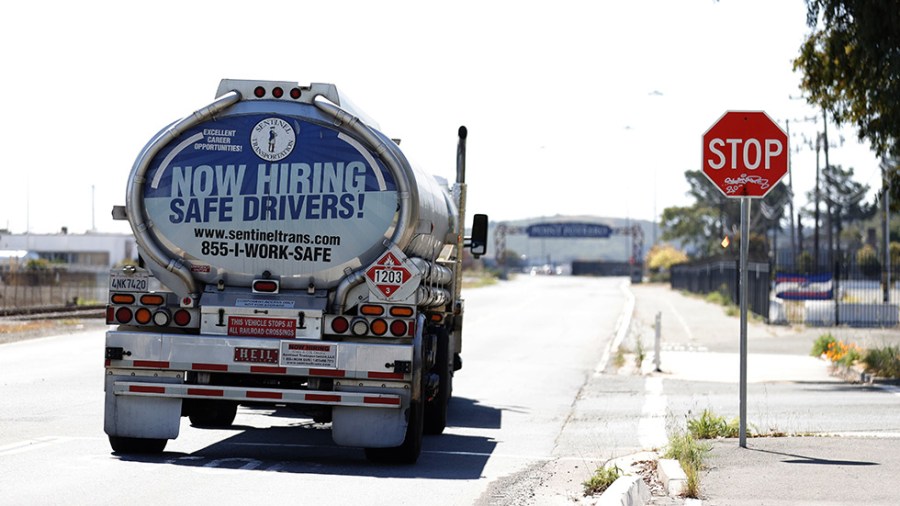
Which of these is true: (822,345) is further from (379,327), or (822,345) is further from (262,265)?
(262,265)

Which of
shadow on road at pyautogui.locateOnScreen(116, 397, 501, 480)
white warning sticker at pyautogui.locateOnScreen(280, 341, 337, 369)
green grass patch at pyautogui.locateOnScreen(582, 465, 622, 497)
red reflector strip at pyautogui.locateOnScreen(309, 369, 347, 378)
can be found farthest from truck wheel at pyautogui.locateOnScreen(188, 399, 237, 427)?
green grass patch at pyautogui.locateOnScreen(582, 465, 622, 497)

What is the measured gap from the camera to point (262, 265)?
11703 millimetres

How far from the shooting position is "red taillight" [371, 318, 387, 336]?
37.5 feet

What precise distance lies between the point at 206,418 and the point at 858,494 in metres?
7.03

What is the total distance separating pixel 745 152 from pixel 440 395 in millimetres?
4158

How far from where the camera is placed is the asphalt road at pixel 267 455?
382 inches

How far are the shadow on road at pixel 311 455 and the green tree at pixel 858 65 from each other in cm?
895

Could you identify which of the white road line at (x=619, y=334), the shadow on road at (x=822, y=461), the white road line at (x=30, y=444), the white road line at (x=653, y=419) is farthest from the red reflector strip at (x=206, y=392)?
the white road line at (x=619, y=334)

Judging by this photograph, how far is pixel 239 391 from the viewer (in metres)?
11.3

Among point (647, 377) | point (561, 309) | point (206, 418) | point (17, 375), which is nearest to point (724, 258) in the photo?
point (561, 309)

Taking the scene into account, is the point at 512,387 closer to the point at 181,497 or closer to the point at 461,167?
the point at 461,167

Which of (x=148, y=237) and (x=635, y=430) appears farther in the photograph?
(x=635, y=430)

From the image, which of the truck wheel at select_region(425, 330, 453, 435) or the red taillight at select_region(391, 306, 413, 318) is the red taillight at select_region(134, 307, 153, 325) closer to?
the red taillight at select_region(391, 306, 413, 318)

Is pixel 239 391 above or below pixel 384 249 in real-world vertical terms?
below
